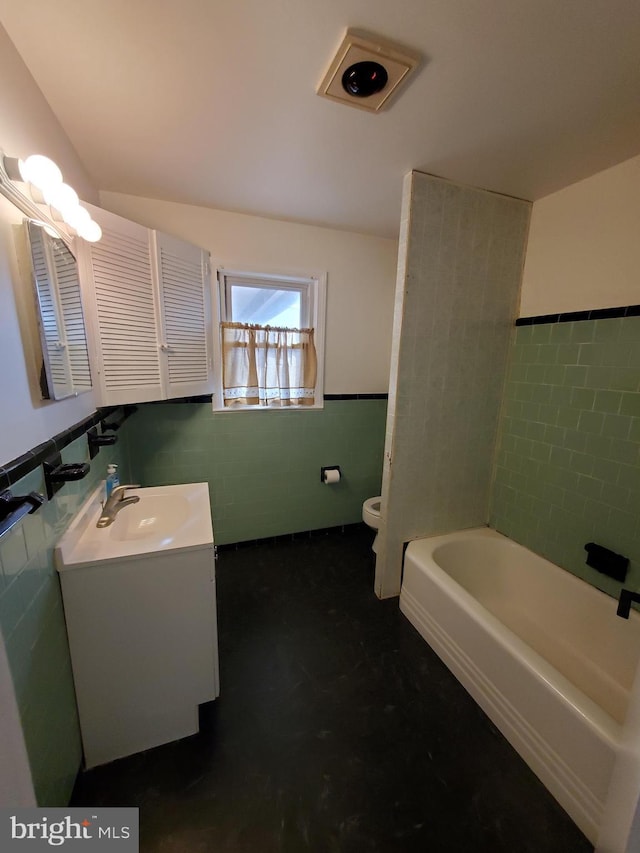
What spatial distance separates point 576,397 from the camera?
5.17 feet

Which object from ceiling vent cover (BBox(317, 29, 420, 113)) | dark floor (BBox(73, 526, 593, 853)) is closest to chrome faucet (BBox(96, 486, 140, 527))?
dark floor (BBox(73, 526, 593, 853))

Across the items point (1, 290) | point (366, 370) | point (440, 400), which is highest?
point (1, 290)

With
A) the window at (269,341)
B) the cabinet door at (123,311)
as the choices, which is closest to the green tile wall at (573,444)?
the window at (269,341)

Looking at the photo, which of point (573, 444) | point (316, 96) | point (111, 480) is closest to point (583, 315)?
point (573, 444)

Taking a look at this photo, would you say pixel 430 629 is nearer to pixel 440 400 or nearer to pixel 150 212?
pixel 440 400

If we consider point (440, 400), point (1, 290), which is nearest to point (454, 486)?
point (440, 400)

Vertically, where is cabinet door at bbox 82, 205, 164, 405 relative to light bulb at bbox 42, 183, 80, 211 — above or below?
below

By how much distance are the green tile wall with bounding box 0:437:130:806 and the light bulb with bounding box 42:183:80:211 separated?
0.73 meters

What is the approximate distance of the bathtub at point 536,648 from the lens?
39.3 inches

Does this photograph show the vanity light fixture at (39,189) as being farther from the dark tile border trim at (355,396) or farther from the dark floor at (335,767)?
the dark floor at (335,767)

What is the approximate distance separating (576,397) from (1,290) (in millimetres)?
2250

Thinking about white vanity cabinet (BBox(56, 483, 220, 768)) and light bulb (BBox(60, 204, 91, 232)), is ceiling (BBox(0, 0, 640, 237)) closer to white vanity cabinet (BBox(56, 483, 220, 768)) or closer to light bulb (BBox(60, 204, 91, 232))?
light bulb (BBox(60, 204, 91, 232))

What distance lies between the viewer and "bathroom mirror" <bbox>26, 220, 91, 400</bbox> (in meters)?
0.88

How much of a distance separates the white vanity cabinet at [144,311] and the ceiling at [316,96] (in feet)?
1.21
